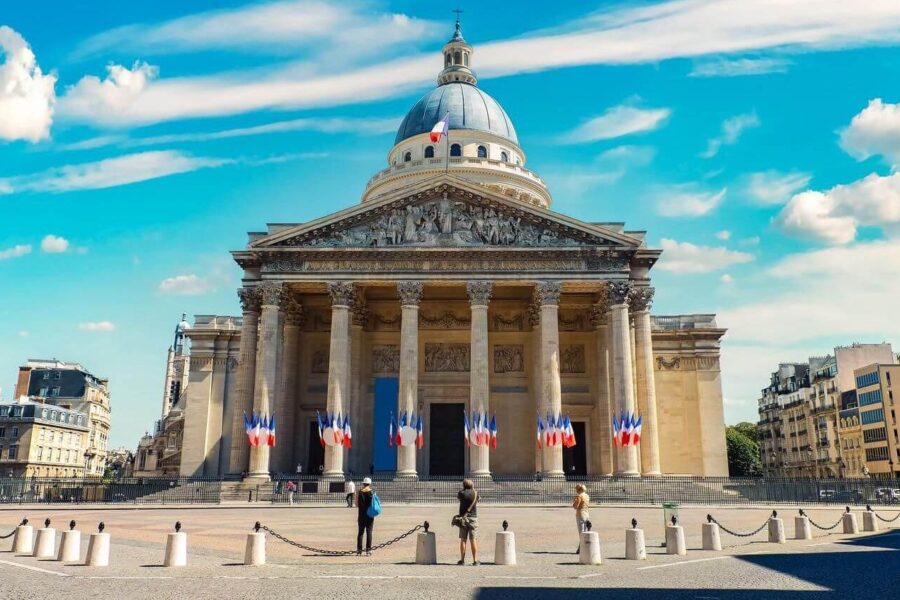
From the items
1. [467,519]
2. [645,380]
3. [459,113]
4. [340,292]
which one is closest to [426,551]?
[467,519]

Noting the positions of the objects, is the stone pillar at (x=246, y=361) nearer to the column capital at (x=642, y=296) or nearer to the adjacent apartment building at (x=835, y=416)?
the column capital at (x=642, y=296)

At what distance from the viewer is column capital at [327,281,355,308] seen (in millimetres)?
43656

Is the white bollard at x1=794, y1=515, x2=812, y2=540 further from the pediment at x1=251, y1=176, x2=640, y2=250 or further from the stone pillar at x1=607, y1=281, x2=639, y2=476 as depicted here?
the pediment at x1=251, y1=176, x2=640, y2=250

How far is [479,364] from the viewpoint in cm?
4253

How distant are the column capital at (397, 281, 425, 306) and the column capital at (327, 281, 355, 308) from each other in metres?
2.94

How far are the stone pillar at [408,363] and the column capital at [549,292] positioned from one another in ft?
22.5

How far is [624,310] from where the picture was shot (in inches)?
1700

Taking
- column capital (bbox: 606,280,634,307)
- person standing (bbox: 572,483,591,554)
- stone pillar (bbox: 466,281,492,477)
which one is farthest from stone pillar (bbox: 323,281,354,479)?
person standing (bbox: 572,483,591,554)

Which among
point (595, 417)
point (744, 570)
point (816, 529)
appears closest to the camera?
point (744, 570)

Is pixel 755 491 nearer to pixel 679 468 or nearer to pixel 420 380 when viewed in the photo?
pixel 679 468

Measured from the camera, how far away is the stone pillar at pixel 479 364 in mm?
40844

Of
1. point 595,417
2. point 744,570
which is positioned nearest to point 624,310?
point 595,417

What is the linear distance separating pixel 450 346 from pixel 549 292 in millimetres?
9848

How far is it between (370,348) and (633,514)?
81.3 ft
